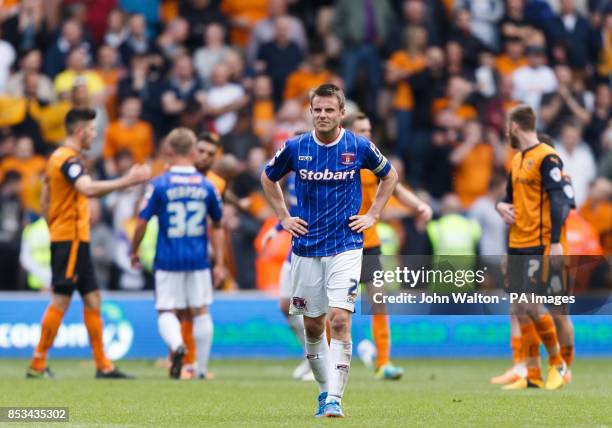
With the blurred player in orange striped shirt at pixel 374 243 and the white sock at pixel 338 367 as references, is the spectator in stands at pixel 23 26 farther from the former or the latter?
the white sock at pixel 338 367

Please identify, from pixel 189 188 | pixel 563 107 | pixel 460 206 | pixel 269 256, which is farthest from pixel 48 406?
pixel 563 107

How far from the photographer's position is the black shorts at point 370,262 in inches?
540

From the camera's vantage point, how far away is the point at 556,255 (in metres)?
12.3

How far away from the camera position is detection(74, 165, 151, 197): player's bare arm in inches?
488

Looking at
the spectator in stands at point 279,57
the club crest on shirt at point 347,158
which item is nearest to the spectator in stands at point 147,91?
the spectator in stands at point 279,57

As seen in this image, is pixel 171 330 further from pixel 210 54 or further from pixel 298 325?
pixel 210 54

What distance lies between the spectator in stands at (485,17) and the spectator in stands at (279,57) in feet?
10.1

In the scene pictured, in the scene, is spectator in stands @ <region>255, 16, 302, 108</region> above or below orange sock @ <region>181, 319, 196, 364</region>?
above

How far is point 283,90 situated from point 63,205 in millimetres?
8376

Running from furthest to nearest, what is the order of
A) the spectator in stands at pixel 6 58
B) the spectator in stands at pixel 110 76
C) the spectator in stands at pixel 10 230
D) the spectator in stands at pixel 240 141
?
the spectator in stands at pixel 6 58
the spectator in stands at pixel 110 76
the spectator in stands at pixel 240 141
the spectator in stands at pixel 10 230

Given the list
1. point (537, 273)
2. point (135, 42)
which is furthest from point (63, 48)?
point (537, 273)

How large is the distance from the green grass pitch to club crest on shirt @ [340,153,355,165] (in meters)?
1.80

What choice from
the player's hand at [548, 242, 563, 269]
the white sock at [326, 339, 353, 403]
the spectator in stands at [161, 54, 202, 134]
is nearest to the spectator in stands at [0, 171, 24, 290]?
the spectator in stands at [161, 54, 202, 134]

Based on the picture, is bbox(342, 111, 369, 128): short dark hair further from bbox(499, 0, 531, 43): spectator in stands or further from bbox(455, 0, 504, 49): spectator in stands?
bbox(455, 0, 504, 49): spectator in stands
